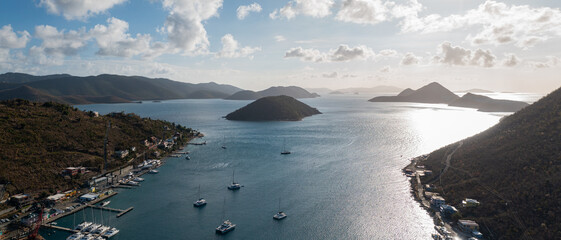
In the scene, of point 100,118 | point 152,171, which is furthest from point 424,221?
point 100,118

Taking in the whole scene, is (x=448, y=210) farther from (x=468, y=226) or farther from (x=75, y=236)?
(x=75, y=236)

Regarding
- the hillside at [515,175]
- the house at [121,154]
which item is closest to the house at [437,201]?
the hillside at [515,175]

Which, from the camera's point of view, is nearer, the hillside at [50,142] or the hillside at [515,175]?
the hillside at [515,175]

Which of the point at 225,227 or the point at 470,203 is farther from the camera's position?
the point at 470,203

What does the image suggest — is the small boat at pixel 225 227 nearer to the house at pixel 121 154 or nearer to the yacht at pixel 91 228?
the yacht at pixel 91 228

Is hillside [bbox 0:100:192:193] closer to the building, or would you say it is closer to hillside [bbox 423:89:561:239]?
the building

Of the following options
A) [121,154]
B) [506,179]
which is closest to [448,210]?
[506,179]

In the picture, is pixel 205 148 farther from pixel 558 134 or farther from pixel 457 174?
pixel 558 134
